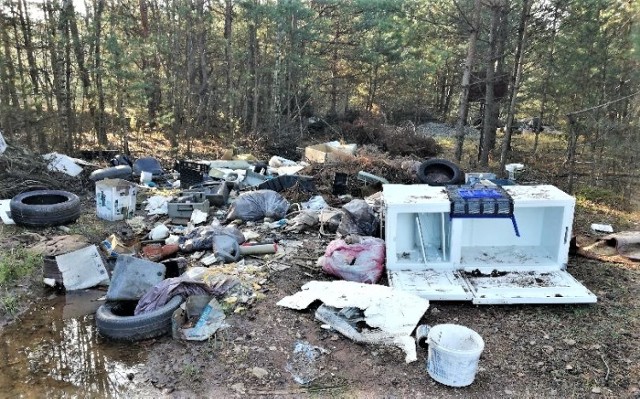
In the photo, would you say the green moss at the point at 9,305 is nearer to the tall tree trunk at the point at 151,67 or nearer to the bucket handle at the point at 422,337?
the bucket handle at the point at 422,337

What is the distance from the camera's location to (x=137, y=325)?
4.17 metres

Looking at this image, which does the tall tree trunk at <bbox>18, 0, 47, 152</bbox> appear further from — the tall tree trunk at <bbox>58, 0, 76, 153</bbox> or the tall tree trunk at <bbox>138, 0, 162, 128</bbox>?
the tall tree trunk at <bbox>138, 0, 162, 128</bbox>

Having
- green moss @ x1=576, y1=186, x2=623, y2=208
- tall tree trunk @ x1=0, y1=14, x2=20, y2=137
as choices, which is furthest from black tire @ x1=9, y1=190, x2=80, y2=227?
green moss @ x1=576, y1=186, x2=623, y2=208

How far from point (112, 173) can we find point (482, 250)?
23.3 feet

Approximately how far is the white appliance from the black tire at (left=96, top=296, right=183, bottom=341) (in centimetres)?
230

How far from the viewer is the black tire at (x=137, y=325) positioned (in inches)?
164

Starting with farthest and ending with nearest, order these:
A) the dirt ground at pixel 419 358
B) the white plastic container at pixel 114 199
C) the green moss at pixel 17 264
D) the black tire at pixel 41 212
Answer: the white plastic container at pixel 114 199 → the black tire at pixel 41 212 → the green moss at pixel 17 264 → the dirt ground at pixel 419 358

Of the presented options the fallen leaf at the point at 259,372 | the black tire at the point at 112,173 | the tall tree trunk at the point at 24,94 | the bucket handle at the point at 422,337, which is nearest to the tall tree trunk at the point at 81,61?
the tall tree trunk at the point at 24,94

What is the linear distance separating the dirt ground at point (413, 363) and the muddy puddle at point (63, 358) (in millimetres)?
139

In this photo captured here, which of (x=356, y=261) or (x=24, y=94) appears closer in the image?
(x=356, y=261)

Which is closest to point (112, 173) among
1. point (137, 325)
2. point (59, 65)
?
point (59, 65)

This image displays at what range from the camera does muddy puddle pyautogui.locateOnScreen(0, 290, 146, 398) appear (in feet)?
11.8

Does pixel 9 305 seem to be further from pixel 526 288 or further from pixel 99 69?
pixel 99 69

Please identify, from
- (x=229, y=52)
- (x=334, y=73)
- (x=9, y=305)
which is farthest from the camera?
(x=334, y=73)
